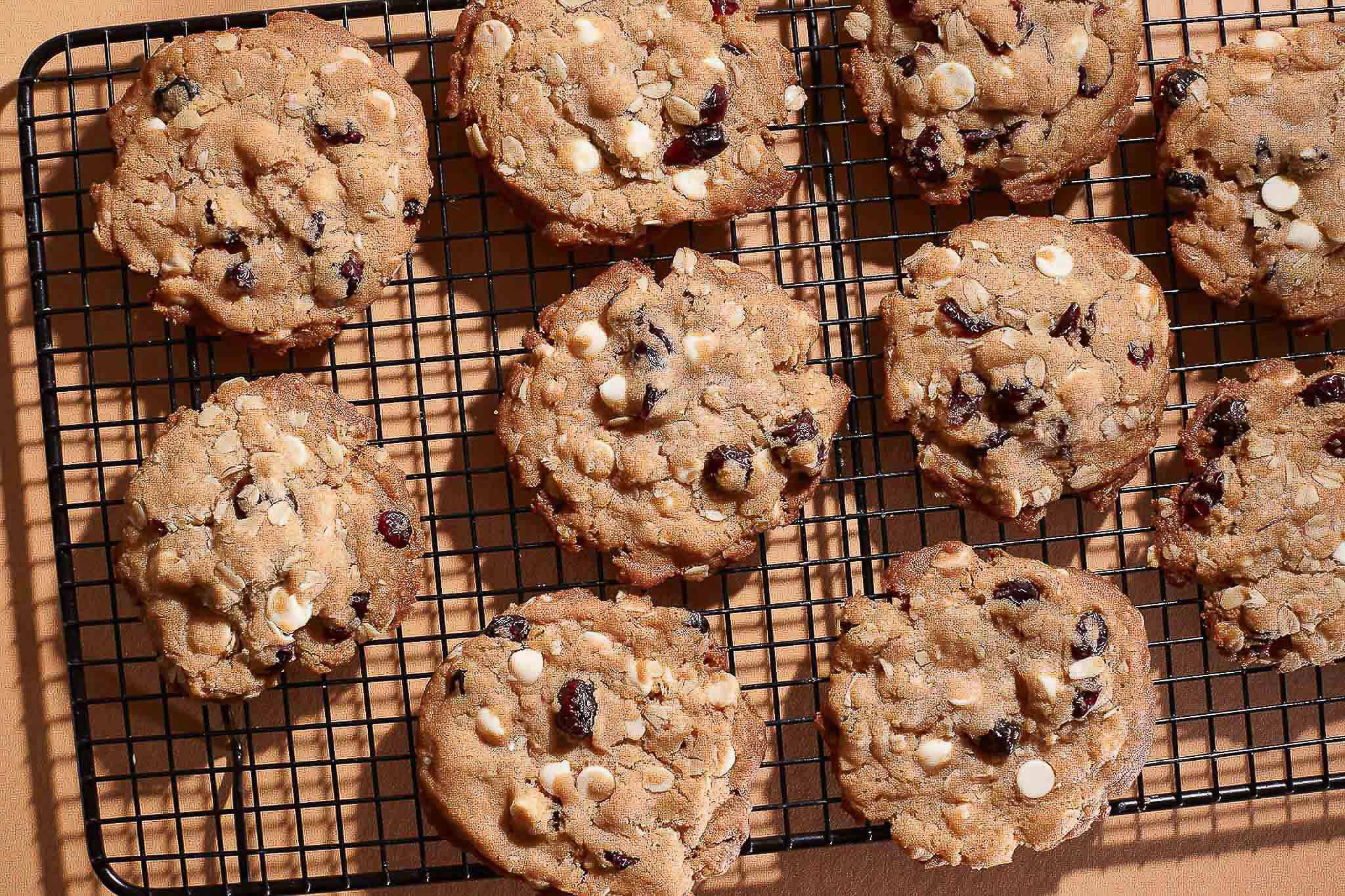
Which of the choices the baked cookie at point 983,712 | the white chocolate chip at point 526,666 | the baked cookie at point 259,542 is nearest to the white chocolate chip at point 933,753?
the baked cookie at point 983,712

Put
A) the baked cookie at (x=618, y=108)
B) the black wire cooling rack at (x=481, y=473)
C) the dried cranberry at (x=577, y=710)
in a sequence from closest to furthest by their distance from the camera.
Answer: the dried cranberry at (x=577, y=710) < the baked cookie at (x=618, y=108) < the black wire cooling rack at (x=481, y=473)

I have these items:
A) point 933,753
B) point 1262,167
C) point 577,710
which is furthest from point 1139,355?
point 577,710

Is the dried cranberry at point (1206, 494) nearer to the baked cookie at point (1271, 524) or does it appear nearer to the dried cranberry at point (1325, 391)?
the baked cookie at point (1271, 524)

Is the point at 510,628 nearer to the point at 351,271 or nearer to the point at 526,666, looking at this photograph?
the point at 526,666

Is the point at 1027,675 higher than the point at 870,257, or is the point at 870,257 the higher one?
the point at 870,257

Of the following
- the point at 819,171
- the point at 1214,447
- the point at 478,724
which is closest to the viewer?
the point at 478,724

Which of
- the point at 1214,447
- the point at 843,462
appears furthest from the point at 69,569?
the point at 1214,447

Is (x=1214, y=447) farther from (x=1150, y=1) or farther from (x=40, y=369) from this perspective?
(x=40, y=369)
